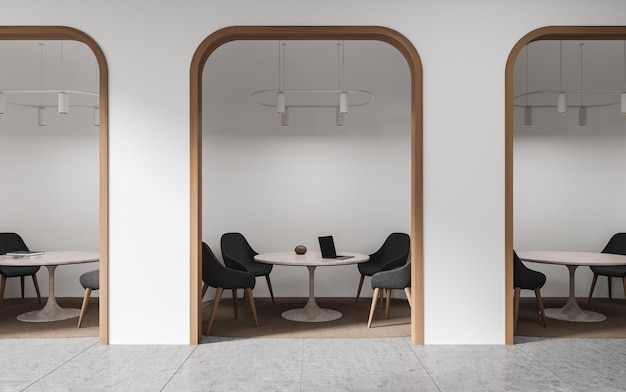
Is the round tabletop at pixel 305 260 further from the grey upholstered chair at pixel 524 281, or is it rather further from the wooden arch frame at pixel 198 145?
the grey upholstered chair at pixel 524 281

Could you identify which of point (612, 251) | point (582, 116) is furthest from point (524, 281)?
point (582, 116)

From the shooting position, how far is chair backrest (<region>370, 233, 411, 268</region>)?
688 centimetres

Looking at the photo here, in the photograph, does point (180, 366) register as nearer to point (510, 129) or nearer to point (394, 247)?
point (510, 129)

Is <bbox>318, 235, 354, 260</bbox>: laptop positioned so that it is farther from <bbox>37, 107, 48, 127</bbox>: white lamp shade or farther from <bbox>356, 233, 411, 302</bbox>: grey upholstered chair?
<bbox>37, 107, 48, 127</bbox>: white lamp shade

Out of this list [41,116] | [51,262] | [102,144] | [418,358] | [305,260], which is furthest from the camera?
[41,116]

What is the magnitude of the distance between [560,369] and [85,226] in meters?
5.98

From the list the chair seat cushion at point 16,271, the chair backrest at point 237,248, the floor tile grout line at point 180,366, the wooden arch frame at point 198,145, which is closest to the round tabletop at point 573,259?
the wooden arch frame at point 198,145

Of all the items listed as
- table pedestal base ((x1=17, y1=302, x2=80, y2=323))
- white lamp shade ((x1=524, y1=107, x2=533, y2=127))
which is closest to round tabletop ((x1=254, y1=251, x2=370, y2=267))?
table pedestal base ((x1=17, y1=302, x2=80, y2=323))

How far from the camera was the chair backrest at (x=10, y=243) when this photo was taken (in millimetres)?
6727

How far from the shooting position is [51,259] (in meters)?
5.67

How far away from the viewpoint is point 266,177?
7.33 meters

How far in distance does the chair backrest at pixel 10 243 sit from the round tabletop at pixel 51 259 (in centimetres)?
86

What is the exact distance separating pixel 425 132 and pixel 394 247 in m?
2.60

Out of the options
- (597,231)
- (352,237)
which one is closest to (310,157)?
(352,237)
